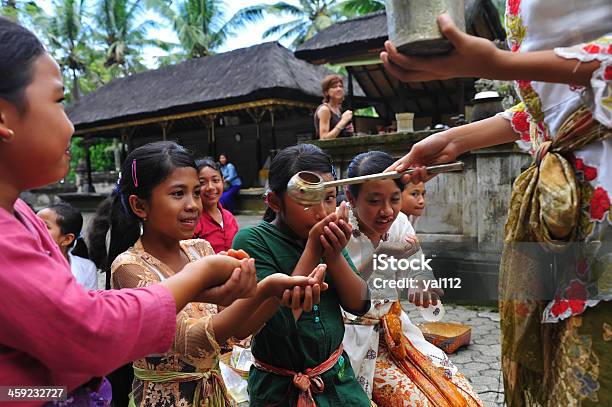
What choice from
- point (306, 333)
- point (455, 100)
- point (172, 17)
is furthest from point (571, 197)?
point (172, 17)

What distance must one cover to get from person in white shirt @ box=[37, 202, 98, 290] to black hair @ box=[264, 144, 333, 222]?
2057 mm

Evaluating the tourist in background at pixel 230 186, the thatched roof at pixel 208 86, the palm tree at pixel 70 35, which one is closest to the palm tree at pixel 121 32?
the palm tree at pixel 70 35

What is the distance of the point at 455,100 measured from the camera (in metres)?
11.9

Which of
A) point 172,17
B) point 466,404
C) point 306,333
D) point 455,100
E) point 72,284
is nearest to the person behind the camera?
point 72,284

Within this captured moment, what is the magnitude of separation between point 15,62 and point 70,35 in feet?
104

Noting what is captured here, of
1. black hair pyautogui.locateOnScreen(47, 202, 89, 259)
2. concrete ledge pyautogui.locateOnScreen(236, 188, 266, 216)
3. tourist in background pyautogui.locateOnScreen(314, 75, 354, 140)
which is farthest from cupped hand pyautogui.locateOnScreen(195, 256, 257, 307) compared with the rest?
concrete ledge pyautogui.locateOnScreen(236, 188, 266, 216)

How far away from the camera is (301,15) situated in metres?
27.6

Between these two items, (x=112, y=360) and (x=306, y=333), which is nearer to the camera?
(x=112, y=360)

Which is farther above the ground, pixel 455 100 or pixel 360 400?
pixel 455 100

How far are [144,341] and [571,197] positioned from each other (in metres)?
1.13

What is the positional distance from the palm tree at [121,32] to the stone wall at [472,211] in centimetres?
2753

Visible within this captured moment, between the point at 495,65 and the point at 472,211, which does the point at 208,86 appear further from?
the point at 495,65

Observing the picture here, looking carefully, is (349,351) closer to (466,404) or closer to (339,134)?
(466,404)

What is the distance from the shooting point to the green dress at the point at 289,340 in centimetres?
196
